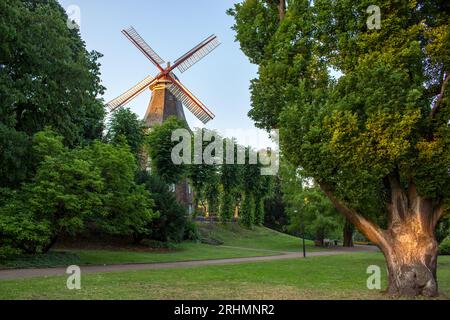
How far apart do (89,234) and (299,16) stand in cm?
2563

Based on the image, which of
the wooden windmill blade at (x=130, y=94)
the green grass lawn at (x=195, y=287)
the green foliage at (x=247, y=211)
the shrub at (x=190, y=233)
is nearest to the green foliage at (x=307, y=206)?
the green foliage at (x=247, y=211)

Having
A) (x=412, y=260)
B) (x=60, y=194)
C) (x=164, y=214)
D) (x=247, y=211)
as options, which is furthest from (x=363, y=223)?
(x=247, y=211)

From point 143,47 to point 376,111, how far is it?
46345 millimetres

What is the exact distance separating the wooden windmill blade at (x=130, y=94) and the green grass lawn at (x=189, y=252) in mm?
16619

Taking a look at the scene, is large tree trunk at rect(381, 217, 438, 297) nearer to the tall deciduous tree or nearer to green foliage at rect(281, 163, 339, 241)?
the tall deciduous tree

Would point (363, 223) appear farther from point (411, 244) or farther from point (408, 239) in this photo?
point (411, 244)

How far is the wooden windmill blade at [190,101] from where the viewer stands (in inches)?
2026

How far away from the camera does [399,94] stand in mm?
11625
